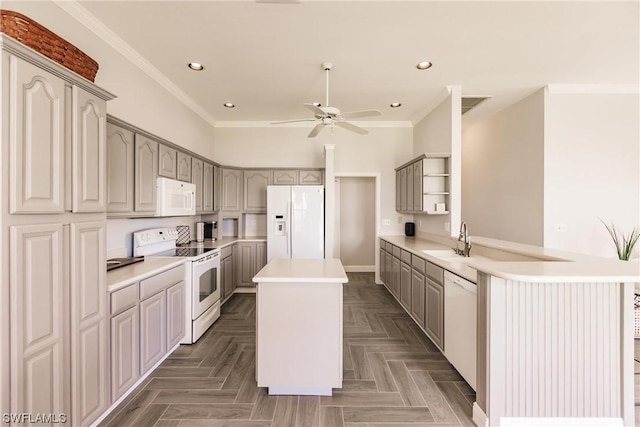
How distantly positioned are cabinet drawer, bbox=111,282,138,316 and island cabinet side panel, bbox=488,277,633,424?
2.44m

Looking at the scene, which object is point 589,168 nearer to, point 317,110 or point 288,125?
point 317,110

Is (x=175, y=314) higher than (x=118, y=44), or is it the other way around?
(x=118, y=44)

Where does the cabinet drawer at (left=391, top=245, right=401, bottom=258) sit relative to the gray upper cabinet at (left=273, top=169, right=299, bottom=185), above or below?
below

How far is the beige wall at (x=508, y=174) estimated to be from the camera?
11.9 feet

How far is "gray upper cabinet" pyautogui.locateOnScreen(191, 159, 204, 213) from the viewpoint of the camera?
3.58m

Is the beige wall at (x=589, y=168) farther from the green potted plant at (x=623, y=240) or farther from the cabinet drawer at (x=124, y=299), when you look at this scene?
the cabinet drawer at (x=124, y=299)

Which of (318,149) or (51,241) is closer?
(51,241)

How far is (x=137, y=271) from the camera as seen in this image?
216 centimetres

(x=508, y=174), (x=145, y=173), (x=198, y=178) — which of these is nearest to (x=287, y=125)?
(x=198, y=178)

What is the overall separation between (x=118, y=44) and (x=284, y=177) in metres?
2.68

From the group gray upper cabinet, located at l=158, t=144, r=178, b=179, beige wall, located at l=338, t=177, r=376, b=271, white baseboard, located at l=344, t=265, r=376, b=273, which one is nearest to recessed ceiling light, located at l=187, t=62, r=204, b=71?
gray upper cabinet, located at l=158, t=144, r=178, b=179

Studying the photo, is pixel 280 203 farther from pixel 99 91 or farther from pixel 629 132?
pixel 629 132

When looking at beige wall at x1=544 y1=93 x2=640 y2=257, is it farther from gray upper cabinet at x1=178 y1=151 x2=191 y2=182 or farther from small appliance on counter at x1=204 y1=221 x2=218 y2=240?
small appliance on counter at x1=204 y1=221 x2=218 y2=240

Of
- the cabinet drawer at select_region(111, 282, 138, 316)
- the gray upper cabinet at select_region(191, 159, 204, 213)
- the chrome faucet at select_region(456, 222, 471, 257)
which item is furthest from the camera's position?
the gray upper cabinet at select_region(191, 159, 204, 213)
